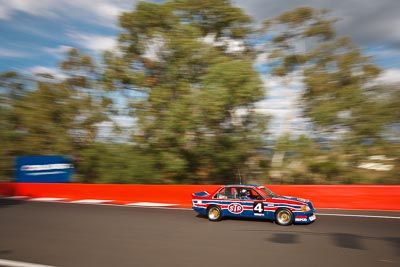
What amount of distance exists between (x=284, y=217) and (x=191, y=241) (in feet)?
10.4

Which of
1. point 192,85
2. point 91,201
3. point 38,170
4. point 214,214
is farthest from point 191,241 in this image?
point 38,170

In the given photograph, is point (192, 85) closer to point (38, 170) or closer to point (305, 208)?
point (38, 170)

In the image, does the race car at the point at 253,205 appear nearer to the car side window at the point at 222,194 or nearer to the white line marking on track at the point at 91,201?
the car side window at the point at 222,194

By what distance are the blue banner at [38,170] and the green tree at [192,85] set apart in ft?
17.3

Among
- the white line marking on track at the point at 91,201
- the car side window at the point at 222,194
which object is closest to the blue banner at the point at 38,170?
the white line marking on track at the point at 91,201

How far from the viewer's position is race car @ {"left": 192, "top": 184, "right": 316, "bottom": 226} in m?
9.91

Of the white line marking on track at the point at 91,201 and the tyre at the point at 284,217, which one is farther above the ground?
the white line marking on track at the point at 91,201

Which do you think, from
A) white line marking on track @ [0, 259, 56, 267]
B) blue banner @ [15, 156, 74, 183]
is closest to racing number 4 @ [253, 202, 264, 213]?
white line marking on track @ [0, 259, 56, 267]

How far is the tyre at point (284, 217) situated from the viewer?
9922mm

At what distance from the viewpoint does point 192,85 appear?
21.0m

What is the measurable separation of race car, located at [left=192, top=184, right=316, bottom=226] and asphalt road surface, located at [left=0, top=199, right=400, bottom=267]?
0.95ft

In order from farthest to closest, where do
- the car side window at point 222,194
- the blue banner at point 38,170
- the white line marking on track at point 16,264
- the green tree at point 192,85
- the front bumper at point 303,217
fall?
1. the blue banner at point 38,170
2. the green tree at point 192,85
3. the car side window at point 222,194
4. the front bumper at point 303,217
5. the white line marking on track at point 16,264

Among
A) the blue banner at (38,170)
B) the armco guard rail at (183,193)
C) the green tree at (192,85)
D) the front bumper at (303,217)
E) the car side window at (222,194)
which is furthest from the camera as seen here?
the blue banner at (38,170)

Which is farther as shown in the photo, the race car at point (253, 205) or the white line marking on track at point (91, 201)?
the white line marking on track at point (91, 201)
